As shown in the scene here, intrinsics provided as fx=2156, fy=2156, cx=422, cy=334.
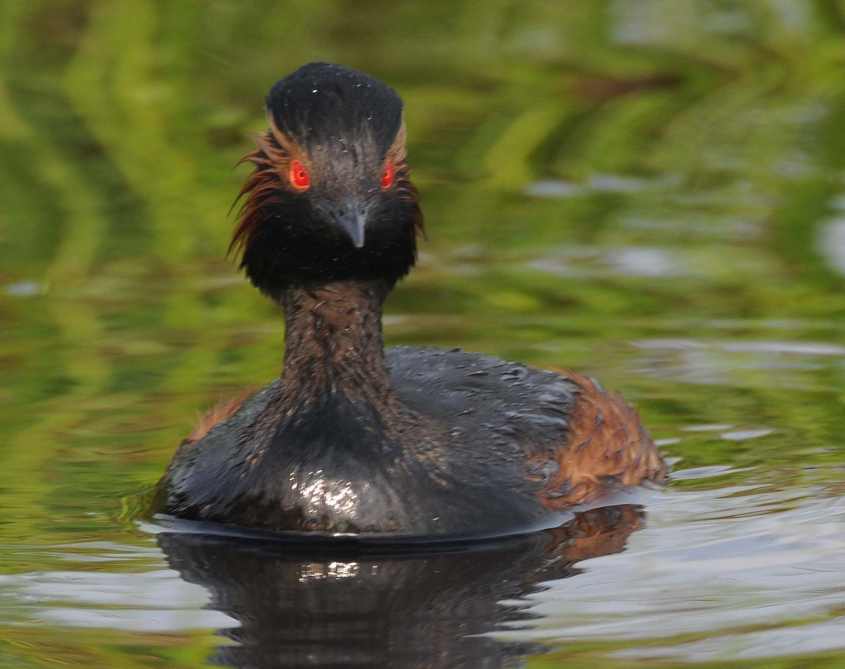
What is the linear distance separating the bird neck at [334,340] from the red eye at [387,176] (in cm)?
47

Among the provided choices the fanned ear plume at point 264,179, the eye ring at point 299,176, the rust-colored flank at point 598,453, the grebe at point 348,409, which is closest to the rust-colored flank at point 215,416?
the grebe at point 348,409

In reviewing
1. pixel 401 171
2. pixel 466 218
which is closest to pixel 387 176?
pixel 401 171

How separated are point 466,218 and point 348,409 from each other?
240 inches

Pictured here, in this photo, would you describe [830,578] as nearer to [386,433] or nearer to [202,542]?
[386,433]

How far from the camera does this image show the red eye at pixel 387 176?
9.48 m

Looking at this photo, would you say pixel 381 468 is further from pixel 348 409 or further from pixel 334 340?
pixel 334 340

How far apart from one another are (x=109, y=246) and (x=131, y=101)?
15.9 ft

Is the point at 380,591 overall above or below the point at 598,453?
below

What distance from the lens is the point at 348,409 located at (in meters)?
9.69

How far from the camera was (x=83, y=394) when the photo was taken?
38.6 ft

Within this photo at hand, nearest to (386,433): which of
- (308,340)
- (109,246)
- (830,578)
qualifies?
(308,340)

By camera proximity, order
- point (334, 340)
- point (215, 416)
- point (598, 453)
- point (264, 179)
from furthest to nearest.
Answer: point (215, 416)
point (598, 453)
point (334, 340)
point (264, 179)

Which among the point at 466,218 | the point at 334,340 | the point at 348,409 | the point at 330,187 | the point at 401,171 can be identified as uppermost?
the point at 466,218

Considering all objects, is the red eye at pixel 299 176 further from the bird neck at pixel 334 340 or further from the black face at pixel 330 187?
the bird neck at pixel 334 340
